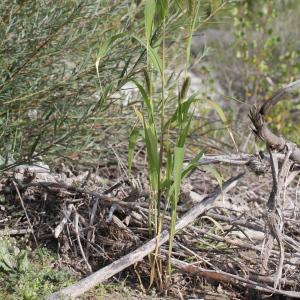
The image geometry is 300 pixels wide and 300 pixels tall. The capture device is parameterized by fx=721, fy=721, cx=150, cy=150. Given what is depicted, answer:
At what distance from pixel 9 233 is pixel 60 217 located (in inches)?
11.9

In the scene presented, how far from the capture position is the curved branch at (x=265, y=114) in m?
3.43

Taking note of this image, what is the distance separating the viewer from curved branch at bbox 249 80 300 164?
343cm

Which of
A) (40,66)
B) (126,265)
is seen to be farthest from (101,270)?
(40,66)

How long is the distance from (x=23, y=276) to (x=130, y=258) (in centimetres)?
55

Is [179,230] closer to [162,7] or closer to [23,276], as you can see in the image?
[23,276]

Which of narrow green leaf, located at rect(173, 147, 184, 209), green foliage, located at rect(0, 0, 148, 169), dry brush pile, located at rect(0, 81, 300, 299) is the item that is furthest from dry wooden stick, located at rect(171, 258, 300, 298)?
green foliage, located at rect(0, 0, 148, 169)

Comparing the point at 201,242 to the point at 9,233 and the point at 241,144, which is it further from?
the point at 241,144

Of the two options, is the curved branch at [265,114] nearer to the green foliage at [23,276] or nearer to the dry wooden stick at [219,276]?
the dry wooden stick at [219,276]

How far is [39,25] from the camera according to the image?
13.5ft

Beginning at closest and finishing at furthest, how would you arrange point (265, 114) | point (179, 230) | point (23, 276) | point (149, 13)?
point (149, 13), point (265, 114), point (23, 276), point (179, 230)

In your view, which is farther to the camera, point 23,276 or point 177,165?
A: point 23,276

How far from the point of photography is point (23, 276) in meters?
3.68

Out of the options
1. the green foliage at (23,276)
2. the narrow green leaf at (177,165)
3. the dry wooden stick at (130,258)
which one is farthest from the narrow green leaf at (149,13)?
the green foliage at (23,276)

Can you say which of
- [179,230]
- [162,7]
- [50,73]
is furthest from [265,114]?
[50,73]
